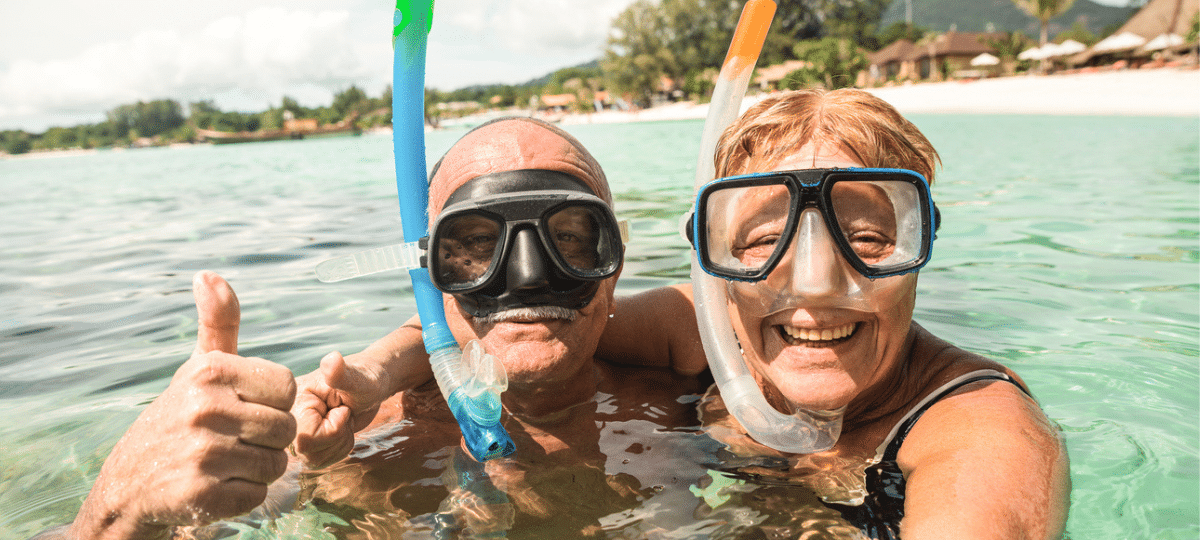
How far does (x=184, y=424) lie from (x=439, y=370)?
749 millimetres

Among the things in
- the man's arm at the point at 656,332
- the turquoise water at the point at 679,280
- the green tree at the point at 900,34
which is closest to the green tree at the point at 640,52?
the green tree at the point at 900,34

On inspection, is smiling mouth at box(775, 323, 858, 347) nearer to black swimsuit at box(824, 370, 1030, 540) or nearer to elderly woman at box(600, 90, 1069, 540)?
elderly woman at box(600, 90, 1069, 540)

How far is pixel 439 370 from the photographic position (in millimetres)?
1938

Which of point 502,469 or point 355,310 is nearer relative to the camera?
point 502,469

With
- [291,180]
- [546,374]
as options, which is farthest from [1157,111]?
[546,374]

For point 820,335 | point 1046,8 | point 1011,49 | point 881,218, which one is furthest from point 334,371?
point 1046,8

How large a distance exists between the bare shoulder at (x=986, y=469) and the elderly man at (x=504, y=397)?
73 cm

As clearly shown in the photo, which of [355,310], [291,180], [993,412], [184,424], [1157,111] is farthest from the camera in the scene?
[1157,111]

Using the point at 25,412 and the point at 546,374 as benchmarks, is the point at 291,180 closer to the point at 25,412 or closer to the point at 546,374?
the point at 25,412

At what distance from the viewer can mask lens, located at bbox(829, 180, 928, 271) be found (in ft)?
5.52

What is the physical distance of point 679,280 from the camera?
4.70 m

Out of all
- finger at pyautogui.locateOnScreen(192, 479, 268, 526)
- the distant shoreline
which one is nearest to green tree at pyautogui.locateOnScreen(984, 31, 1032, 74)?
the distant shoreline

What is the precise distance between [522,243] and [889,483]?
3.56 ft

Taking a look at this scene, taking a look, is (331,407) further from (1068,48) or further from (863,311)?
(1068,48)
